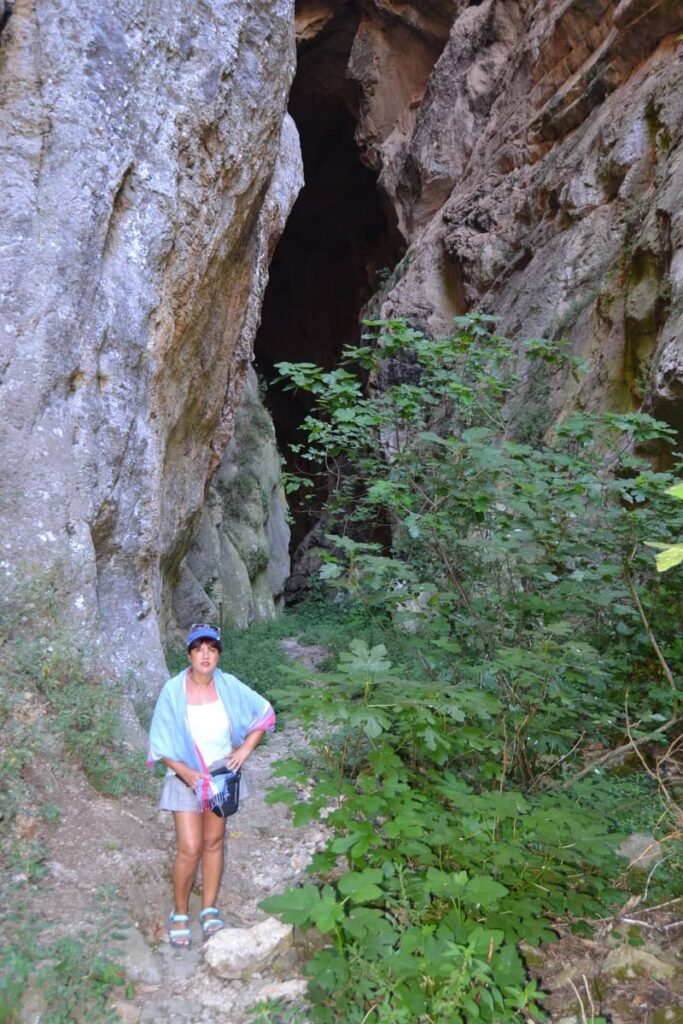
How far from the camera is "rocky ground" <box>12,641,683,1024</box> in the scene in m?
2.67

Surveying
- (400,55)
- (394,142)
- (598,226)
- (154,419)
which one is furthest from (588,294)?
(400,55)

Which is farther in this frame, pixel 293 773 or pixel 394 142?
pixel 394 142

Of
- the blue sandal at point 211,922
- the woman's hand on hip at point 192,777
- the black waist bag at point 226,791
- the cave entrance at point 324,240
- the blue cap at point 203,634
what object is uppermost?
the cave entrance at point 324,240

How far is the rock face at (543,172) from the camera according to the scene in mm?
8812

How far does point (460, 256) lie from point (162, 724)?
14307 millimetres

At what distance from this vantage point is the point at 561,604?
13.3ft

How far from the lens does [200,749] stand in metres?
3.22

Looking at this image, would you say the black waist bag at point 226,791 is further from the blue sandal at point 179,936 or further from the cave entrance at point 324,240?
the cave entrance at point 324,240

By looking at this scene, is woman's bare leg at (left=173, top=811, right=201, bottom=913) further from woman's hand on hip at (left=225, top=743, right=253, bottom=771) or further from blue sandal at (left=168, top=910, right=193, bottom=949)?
woman's hand on hip at (left=225, top=743, right=253, bottom=771)

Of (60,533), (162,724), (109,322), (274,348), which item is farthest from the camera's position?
(274,348)

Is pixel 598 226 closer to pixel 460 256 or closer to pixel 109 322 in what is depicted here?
pixel 460 256

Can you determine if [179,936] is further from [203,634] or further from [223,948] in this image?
[203,634]

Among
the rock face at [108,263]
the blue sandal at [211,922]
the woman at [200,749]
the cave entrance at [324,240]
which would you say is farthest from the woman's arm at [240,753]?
the cave entrance at [324,240]

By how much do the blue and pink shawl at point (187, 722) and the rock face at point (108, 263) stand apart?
1806mm
